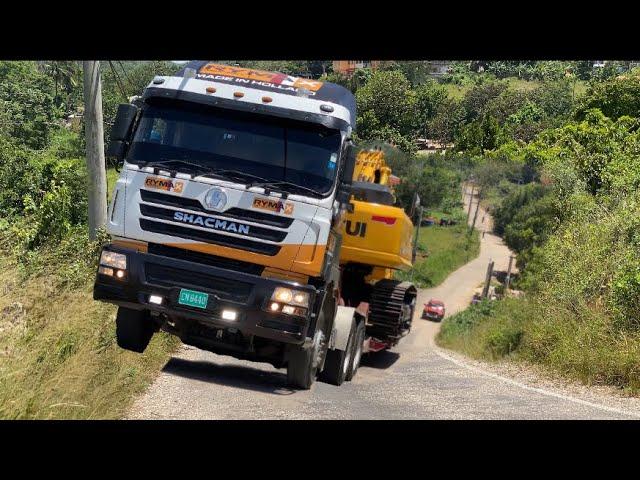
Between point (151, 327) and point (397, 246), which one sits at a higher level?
point (397, 246)

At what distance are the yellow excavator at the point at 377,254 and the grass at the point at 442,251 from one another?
126 ft

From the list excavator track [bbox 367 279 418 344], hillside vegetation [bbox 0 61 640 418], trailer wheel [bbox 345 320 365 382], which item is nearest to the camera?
hillside vegetation [bbox 0 61 640 418]

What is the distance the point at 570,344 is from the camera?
1400 centimetres

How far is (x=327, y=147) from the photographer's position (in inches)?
340

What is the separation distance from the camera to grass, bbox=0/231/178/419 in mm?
6371

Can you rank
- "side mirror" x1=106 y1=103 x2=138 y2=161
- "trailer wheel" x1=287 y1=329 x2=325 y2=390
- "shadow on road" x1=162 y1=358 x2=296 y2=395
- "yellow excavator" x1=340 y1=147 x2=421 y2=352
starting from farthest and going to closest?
"yellow excavator" x1=340 y1=147 x2=421 y2=352 → "shadow on road" x1=162 y1=358 x2=296 y2=395 → "trailer wheel" x1=287 y1=329 x2=325 y2=390 → "side mirror" x1=106 y1=103 x2=138 y2=161

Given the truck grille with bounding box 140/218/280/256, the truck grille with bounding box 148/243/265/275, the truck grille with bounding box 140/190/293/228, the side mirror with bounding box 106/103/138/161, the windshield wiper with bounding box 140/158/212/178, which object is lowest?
the truck grille with bounding box 148/243/265/275

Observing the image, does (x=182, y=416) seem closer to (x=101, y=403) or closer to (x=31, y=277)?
(x=101, y=403)

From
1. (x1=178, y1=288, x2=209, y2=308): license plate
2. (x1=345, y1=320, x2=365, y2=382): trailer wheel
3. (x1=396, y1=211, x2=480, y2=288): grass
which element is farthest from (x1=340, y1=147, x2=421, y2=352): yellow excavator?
(x1=396, y1=211, x2=480, y2=288): grass

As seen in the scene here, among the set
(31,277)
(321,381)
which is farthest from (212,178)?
(321,381)

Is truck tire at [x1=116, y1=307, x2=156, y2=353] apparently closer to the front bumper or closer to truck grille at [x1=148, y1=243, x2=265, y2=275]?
the front bumper

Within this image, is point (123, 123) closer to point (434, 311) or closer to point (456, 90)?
point (456, 90)

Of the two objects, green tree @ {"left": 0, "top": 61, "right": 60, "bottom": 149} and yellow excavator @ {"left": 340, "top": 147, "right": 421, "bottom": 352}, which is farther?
green tree @ {"left": 0, "top": 61, "right": 60, "bottom": 149}
